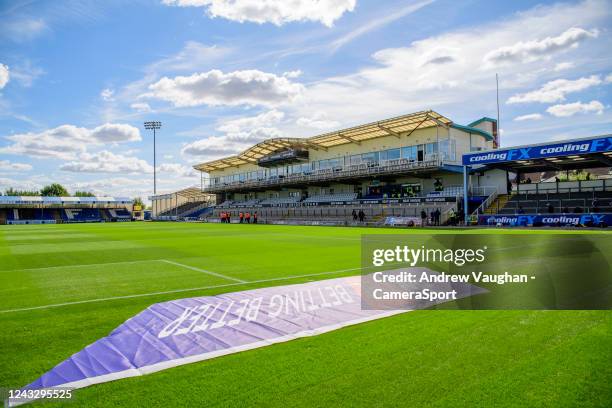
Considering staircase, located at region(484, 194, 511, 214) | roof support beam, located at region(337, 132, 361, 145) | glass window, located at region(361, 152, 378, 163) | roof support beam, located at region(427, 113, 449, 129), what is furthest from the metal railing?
roof support beam, located at region(337, 132, 361, 145)

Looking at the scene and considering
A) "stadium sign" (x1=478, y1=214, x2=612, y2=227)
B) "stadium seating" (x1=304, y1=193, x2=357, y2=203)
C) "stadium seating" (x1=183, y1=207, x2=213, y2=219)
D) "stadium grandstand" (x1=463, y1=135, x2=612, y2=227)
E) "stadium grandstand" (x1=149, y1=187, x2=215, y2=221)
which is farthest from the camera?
"stadium grandstand" (x1=149, y1=187, x2=215, y2=221)

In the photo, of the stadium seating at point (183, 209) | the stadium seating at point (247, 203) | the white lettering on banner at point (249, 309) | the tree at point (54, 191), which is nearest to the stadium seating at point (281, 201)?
the stadium seating at point (247, 203)

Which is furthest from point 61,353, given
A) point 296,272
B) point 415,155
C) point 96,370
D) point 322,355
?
point 415,155

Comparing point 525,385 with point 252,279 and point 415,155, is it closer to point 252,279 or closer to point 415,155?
point 252,279

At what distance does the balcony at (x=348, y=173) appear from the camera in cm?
4256

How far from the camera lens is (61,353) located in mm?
4367

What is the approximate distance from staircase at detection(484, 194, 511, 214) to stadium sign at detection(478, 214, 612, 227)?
10.4 feet

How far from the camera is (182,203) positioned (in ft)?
289

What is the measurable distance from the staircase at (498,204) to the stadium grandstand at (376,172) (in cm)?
161

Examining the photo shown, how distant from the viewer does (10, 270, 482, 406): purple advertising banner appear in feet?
12.9

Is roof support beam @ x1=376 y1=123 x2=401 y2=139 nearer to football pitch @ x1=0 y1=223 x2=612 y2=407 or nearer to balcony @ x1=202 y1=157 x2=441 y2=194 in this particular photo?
balcony @ x1=202 y1=157 x2=441 y2=194

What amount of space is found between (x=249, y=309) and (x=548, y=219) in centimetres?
2908

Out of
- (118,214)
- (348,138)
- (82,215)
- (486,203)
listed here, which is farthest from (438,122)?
(82,215)

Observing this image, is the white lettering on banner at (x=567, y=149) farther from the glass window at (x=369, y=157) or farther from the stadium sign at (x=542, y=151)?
the glass window at (x=369, y=157)
